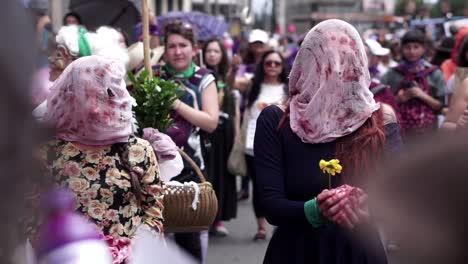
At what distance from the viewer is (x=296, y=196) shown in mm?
3594

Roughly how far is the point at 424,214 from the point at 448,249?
2.5 inches

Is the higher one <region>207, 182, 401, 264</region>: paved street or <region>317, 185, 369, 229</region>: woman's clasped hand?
<region>317, 185, 369, 229</region>: woman's clasped hand

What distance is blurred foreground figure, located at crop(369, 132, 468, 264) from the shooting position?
1474 millimetres

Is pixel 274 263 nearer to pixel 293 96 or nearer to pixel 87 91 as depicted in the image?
pixel 293 96

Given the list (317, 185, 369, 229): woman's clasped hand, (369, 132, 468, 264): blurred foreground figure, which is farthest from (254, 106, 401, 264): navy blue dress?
(369, 132, 468, 264): blurred foreground figure

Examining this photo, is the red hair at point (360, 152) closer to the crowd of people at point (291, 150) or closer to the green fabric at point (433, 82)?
the crowd of people at point (291, 150)

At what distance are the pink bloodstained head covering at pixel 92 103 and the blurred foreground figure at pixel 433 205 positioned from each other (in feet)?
7.93

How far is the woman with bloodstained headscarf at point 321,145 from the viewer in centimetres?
350

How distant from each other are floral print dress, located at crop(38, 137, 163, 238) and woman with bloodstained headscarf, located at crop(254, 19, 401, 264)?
523mm

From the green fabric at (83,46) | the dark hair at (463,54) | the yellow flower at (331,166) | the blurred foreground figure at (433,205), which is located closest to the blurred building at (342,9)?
the dark hair at (463,54)

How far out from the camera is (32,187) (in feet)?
4.45

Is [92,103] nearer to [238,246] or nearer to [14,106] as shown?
[14,106]

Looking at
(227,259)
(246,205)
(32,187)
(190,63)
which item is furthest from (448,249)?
(246,205)

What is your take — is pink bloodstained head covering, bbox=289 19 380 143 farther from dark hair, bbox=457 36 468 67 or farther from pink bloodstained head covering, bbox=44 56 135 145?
dark hair, bbox=457 36 468 67
